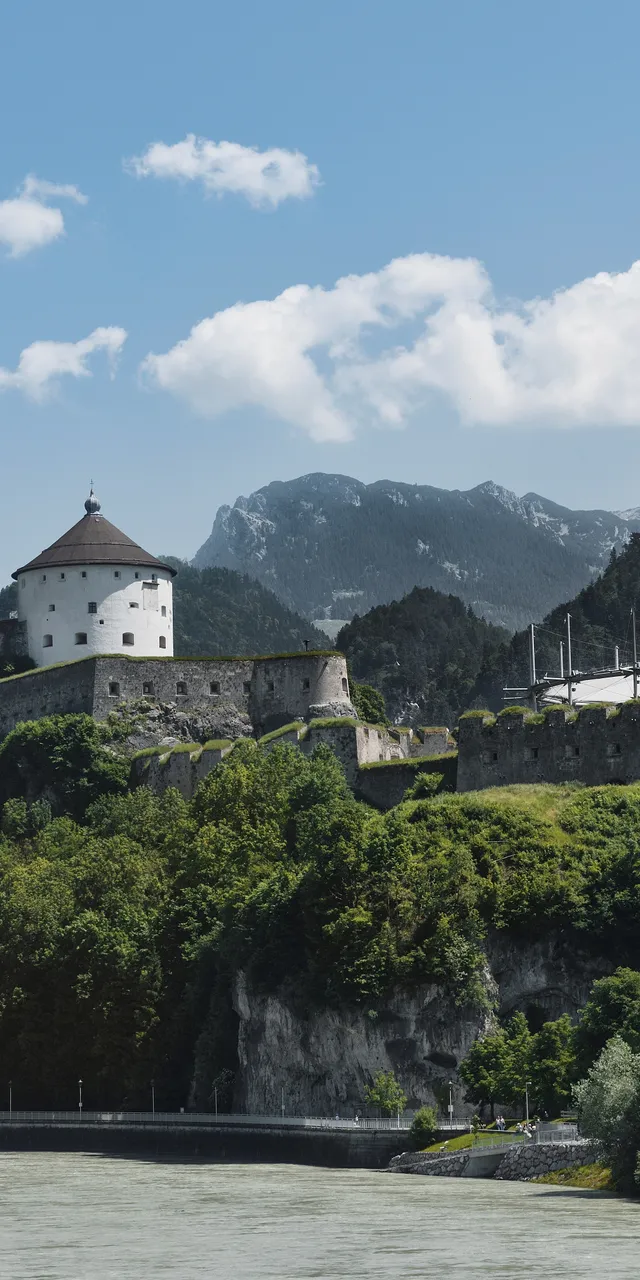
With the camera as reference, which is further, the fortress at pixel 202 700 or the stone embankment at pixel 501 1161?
the fortress at pixel 202 700

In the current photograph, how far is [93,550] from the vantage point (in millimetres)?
116000

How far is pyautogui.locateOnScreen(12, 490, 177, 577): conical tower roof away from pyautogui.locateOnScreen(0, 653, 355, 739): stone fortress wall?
Answer: 734 centimetres

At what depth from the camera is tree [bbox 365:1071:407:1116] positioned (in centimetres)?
7512

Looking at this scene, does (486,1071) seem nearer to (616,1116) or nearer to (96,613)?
(616,1116)

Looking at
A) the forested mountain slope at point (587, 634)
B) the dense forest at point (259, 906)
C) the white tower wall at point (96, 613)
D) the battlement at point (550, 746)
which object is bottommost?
the dense forest at point (259, 906)

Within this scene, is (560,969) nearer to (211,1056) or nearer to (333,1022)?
(333,1022)

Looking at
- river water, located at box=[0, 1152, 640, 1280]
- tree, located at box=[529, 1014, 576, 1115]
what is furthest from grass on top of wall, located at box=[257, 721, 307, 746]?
river water, located at box=[0, 1152, 640, 1280]

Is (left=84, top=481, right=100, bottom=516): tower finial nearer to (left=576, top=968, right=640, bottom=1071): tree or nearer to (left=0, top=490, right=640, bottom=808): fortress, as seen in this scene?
(left=0, top=490, right=640, bottom=808): fortress

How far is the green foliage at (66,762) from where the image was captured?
10588 centimetres

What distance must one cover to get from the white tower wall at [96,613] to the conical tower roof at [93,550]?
344 mm

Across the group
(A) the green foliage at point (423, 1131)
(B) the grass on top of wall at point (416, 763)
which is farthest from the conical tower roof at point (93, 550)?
(A) the green foliage at point (423, 1131)

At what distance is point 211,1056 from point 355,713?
26.6 meters

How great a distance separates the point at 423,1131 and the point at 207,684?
4153 cm

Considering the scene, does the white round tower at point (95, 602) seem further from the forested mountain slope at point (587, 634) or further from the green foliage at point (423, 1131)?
the forested mountain slope at point (587, 634)
